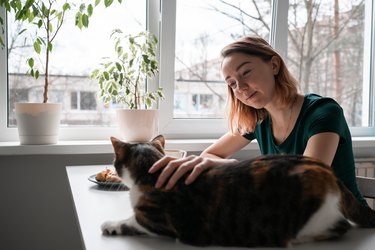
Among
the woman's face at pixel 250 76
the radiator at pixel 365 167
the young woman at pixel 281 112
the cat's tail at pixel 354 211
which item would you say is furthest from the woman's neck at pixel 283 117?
the radiator at pixel 365 167

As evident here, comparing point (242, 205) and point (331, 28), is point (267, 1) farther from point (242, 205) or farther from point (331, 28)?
point (242, 205)

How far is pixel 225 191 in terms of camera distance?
2.50 ft

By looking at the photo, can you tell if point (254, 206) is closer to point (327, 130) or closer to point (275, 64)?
point (327, 130)

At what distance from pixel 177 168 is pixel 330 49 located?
2.11m

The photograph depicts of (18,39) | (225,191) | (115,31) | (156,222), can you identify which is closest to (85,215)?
(156,222)

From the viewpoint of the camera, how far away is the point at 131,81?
1.98 m

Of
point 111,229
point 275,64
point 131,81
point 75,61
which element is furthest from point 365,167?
point 111,229

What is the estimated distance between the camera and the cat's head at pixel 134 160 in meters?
0.87

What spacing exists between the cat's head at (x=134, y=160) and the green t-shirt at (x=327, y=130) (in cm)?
60

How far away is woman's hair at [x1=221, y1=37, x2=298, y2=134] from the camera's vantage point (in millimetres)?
1392

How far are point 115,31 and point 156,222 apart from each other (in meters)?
1.35

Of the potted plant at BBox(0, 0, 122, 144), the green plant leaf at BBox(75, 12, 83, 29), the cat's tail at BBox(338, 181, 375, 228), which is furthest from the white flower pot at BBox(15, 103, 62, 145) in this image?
the cat's tail at BBox(338, 181, 375, 228)

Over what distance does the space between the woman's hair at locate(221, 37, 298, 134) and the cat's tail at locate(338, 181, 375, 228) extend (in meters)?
0.63

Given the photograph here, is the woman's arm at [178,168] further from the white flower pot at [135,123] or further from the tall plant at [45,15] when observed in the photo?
the tall plant at [45,15]
